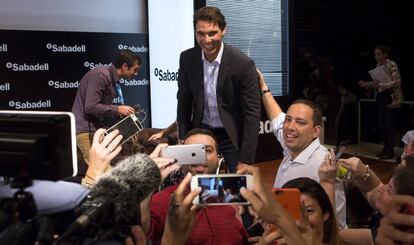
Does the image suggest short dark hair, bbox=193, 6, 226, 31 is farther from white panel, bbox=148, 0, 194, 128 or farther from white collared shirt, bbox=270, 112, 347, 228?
white panel, bbox=148, 0, 194, 128

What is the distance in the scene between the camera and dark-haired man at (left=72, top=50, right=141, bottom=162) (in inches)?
167

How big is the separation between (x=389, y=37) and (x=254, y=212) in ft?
25.1

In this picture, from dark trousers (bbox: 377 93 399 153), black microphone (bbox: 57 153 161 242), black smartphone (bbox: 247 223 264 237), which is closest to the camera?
black microphone (bbox: 57 153 161 242)

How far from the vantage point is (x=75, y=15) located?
201 inches

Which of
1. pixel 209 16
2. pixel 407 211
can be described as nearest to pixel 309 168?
pixel 209 16

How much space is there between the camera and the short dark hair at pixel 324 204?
1.79m

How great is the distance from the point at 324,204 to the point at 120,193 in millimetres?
988

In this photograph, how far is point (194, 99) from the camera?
302cm

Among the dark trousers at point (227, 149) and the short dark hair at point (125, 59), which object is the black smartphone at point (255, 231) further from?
the short dark hair at point (125, 59)

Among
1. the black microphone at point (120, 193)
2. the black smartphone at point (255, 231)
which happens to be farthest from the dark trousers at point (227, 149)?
the black microphone at point (120, 193)

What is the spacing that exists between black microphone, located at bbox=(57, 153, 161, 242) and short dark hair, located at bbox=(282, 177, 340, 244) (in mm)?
842

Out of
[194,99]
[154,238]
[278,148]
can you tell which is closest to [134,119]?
[154,238]

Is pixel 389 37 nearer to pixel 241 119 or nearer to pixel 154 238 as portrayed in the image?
pixel 241 119

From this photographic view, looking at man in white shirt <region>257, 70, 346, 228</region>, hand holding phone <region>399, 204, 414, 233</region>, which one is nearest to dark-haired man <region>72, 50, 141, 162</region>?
man in white shirt <region>257, 70, 346, 228</region>
